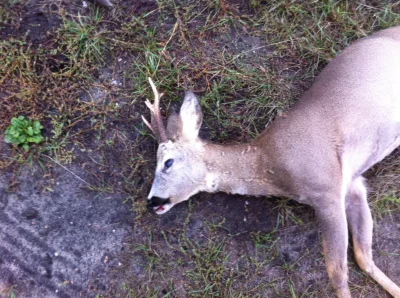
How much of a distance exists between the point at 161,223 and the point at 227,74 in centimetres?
154

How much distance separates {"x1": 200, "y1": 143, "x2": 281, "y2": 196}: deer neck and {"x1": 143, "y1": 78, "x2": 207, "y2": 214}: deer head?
0.25ft

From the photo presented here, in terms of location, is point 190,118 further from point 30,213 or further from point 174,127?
point 30,213

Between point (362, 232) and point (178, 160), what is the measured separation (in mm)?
1682

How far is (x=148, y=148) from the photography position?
443 cm

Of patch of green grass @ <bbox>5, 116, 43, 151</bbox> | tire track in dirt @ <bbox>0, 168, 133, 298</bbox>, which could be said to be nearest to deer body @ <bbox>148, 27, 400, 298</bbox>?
tire track in dirt @ <bbox>0, 168, 133, 298</bbox>

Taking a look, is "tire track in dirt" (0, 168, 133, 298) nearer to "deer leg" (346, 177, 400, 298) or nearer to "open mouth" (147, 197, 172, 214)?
"open mouth" (147, 197, 172, 214)

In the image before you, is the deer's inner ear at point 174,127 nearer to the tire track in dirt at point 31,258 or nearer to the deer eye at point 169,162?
the deer eye at point 169,162

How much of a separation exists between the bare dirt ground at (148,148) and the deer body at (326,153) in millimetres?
396

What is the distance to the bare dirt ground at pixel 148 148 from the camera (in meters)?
4.21

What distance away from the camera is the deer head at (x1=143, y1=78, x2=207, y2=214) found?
3865mm

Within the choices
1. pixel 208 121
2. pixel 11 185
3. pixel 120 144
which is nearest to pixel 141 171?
pixel 120 144

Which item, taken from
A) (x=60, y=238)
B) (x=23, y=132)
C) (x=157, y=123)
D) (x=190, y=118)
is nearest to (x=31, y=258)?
(x=60, y=238)

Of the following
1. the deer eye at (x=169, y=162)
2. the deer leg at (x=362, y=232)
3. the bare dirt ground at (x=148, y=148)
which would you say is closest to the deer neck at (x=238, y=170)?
the deer eye at (x=169, y=162)

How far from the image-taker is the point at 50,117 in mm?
4477
